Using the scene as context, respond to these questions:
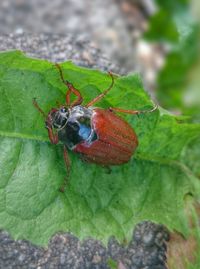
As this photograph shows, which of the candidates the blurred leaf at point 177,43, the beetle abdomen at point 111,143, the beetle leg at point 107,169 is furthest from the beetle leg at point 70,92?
the blurred leaf at point 177,43

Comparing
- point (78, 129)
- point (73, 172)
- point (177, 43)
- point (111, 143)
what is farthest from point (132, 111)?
point (177, 43)

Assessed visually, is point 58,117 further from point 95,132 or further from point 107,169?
point 107,169

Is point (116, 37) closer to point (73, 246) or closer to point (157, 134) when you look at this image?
point (157, 134)

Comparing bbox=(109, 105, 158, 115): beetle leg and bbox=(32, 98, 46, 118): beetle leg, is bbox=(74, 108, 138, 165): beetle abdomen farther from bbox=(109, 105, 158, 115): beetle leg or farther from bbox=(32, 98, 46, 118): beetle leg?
bbox=(32, 98, 46, 118): beetle leg

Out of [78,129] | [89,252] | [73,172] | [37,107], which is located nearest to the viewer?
[37,107]

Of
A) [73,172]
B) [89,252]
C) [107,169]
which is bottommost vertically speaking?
[89,252]

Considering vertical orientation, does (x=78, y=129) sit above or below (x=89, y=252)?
above

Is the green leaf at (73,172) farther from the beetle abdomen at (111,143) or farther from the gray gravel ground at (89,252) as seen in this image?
the gray gravel ground at (89,252)
